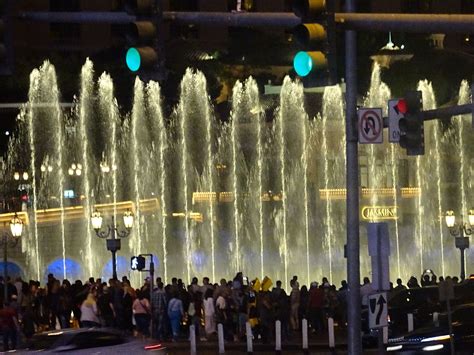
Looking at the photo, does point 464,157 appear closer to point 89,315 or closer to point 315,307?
point 315,307

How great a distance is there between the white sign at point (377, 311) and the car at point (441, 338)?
4.55 metres

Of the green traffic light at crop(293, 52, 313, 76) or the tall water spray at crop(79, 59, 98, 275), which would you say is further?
the tall water spray at crop(79, 59, 98, 275)

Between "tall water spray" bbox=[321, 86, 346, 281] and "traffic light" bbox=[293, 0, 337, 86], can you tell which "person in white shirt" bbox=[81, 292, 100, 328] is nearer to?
"traffic light" bbox=[293, 0, 337, 86]

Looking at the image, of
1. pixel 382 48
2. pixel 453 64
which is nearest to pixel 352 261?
pixel 453 64

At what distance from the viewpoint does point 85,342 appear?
20266 millimetres

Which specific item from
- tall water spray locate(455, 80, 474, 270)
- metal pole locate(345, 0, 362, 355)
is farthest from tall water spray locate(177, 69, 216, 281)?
metal pole locate(345, 0, 362, 355)

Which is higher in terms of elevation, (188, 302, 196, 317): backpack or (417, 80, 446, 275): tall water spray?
(417, 80, 446, 275): tall water spray

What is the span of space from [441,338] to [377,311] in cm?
530

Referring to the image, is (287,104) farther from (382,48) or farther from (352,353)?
(352,353)

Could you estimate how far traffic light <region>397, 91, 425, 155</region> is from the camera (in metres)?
18.2

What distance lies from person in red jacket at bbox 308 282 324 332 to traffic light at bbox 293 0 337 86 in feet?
67.0

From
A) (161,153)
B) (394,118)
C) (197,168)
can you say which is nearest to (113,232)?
(161,153)

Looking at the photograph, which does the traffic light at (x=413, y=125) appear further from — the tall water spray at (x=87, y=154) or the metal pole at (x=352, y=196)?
the tall water spray at (x=87, y=154)

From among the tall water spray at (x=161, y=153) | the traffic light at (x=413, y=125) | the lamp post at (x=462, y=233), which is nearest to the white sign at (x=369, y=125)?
the traffic light at (x=413, y=125)
